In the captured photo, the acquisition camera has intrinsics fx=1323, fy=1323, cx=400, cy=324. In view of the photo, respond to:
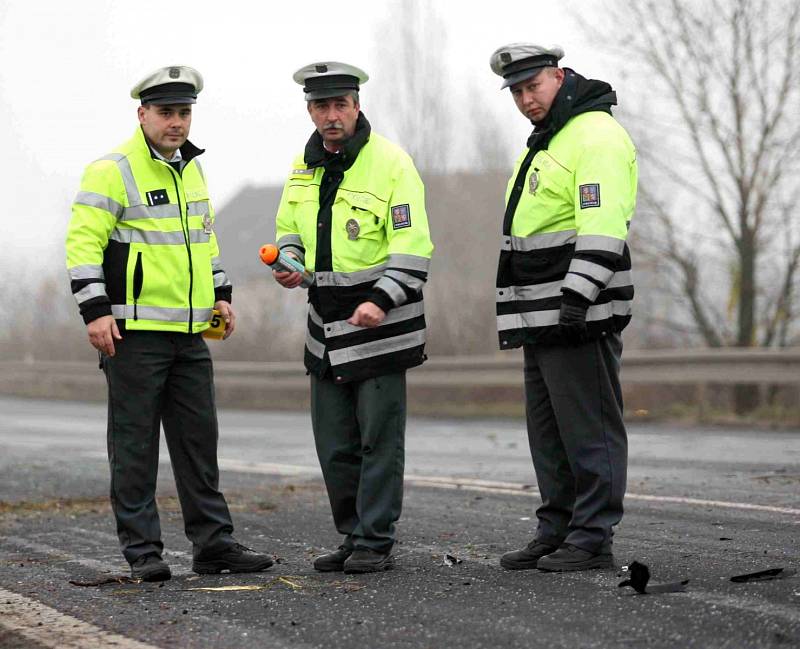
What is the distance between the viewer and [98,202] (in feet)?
18.2

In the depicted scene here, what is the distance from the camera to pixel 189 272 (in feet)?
18.9

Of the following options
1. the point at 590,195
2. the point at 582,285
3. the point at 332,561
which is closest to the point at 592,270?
the point at 582,285

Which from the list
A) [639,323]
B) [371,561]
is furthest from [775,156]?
[371,561]

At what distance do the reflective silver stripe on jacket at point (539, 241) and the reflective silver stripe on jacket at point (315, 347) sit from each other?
905 millimetres

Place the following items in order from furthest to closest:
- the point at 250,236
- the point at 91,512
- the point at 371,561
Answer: the point at 250,236
the point at 91,512
the point at 371,561

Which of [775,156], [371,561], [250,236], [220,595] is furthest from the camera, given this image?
[250,236]

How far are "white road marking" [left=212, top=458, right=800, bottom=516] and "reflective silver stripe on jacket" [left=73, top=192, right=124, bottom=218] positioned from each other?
3.49m

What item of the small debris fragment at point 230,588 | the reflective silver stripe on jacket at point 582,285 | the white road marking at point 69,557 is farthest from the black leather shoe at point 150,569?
the reflective silver stripe on jacket at point 582,285

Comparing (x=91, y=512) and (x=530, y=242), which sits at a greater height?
(x=530, y=242)

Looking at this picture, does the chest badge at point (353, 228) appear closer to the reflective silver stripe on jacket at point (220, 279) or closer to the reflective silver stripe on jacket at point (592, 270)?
the reflective silver stripe on jacket at point (220, 279)

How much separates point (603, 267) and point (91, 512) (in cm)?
399

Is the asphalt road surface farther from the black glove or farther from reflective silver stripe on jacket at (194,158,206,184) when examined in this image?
reflective silver stripe on jacket at (194,158,206,184)

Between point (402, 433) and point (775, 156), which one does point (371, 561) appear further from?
point (775, 156)

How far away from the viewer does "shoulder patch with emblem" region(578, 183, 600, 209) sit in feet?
17.3
